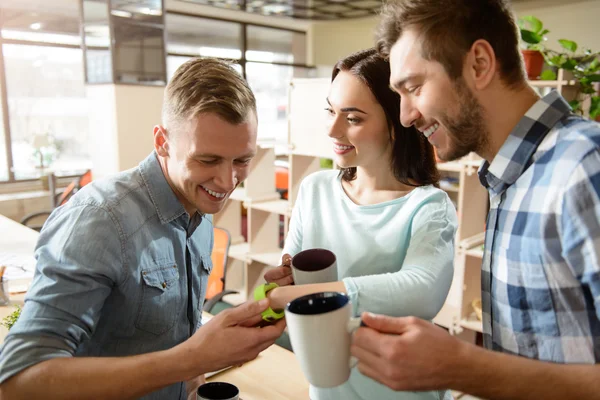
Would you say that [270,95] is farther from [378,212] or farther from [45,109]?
[378,212]

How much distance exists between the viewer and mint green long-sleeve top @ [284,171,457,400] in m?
1.00

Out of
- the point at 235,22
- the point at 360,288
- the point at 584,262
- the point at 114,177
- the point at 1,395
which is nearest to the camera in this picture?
the point at 584,262

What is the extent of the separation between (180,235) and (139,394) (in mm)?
385

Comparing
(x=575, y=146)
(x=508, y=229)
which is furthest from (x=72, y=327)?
(x=575, y=146)

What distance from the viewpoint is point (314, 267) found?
40.5 inches

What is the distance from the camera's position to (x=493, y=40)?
88cm

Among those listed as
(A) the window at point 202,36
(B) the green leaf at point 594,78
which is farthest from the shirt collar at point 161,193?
(A) the window at point 202,36

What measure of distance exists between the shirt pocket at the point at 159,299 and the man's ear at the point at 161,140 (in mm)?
263

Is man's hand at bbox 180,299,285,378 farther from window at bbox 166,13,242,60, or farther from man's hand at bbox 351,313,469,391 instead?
window at bbox 166,13,242,60

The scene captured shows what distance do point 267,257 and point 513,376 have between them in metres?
2.75

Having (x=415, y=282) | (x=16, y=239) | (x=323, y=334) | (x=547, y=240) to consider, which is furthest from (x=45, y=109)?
(x=547, y=240)

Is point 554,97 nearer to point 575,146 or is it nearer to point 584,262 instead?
point 575,146

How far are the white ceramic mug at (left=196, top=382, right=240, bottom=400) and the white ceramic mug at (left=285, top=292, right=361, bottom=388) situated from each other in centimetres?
26

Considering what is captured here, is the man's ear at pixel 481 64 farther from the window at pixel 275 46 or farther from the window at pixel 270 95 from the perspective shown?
the window at pixel 275 46
